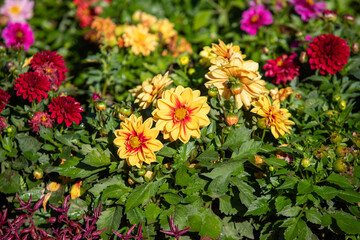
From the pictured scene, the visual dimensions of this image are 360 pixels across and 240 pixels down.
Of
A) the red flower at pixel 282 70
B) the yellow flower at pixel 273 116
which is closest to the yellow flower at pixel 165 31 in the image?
the red flower at pixel 282 70

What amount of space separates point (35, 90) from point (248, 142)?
4.57ft

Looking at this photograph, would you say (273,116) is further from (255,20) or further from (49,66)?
(255,20)

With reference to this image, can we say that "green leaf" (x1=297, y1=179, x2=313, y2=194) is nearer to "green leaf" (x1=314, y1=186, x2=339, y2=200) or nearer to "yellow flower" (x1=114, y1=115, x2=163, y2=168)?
"green leaf" (x1=314, y1=186, x2=339, y2=200)

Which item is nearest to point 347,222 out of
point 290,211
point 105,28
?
point 290,211

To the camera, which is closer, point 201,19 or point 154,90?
point 154,90

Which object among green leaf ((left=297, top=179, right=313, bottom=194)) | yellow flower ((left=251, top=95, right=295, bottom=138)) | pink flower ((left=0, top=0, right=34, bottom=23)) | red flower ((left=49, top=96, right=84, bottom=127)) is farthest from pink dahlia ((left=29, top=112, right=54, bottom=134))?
pink flower ((left=0, top=0, right=34, bottom=23))

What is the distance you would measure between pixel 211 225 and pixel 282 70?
1.35 meters

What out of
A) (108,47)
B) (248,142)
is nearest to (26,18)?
(108,47)

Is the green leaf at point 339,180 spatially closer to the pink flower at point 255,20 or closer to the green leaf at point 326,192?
the green leaf at point 326,192

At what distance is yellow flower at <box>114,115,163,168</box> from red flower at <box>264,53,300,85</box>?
129 cm

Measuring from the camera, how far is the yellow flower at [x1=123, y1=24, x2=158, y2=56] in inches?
125

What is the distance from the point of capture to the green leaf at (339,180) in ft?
5.95

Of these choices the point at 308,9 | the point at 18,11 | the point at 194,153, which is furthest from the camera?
the point at 18,11

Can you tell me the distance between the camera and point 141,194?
74.9 inches
